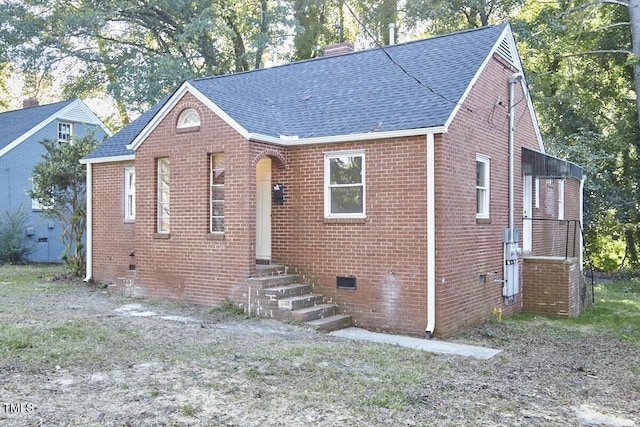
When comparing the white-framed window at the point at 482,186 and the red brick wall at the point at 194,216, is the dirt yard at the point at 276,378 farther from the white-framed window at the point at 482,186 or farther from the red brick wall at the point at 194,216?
the white-framed window at the point at 482,186

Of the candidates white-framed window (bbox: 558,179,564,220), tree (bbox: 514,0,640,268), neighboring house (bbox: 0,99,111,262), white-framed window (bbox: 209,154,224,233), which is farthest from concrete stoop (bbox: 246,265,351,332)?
neighboring house (bbox: 0,99,111,262)

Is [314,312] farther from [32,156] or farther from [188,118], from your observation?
[32,156]

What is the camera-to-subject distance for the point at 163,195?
12359 millimetres

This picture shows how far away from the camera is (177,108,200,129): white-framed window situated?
1150 cm

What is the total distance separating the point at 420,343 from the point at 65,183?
39.8 feet

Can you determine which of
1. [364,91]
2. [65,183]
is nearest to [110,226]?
[65,183]

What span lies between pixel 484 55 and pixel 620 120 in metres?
15.0

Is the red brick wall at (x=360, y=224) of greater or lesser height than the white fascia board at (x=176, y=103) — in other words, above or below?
below

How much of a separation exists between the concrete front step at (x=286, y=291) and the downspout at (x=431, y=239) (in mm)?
2456

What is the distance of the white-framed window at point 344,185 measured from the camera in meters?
10.6

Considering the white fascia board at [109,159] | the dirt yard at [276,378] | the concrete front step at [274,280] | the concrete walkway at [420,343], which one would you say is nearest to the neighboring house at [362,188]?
the concrete front step at [274,280]

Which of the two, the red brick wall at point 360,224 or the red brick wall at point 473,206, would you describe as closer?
the red brick wall at point 473,206

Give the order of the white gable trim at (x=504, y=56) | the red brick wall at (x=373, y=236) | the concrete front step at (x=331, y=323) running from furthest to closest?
the white gable trim at (x=504, y=56) < the red brick wall at (x=373, y=236) < the concrete front step at (x=331, y=323)

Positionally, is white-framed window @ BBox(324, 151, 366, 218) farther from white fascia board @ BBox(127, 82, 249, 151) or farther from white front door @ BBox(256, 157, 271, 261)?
white fascia board @ BBox(127, 82, 249, 151)
